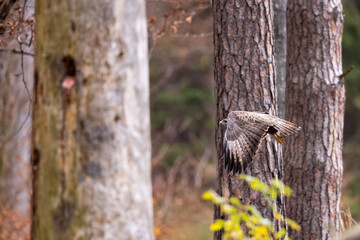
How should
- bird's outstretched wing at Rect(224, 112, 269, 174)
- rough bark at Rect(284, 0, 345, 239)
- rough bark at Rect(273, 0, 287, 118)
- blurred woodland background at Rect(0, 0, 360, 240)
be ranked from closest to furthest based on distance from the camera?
bird's outstretched wing at Rect(224, 112, 269, 174)
rough bark at Rect(284, 0, 345, 239)
rough bark at Rect(273, 0, 287, 118)
blurred woodland background at Rect(0, 0, 360, 240)

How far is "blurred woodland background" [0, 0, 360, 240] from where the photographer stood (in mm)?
11547

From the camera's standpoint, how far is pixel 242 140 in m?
5.16

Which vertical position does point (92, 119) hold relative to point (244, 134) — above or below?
above

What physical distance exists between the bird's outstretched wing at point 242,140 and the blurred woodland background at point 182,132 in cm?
612

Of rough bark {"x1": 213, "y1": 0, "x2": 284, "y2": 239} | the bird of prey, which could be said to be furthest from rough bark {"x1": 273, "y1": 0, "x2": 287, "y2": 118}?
the bird of prey

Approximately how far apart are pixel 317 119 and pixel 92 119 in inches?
147

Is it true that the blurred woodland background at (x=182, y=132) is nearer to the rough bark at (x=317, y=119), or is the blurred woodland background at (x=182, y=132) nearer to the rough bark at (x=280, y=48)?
the rough bark at (x=280, y=48)

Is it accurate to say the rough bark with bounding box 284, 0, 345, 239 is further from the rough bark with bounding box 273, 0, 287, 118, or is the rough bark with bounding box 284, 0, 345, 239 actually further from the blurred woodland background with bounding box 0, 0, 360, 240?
the blurred woodland background with bounding box 0, 0, 360, 240

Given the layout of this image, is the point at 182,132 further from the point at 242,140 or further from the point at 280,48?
the point at 242,140

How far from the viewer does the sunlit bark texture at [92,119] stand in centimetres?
338

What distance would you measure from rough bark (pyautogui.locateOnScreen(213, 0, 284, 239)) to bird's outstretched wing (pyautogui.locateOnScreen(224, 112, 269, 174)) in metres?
0.28

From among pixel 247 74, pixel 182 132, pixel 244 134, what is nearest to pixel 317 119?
pixel 247 74

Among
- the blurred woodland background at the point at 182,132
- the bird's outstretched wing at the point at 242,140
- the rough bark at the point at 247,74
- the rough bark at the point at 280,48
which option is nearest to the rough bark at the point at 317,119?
the rough bark at the point at 280,48

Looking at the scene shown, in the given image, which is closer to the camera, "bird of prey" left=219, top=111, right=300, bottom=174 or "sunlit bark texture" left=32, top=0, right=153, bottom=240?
"sunlit bark texture" left=32, top=0, right=153, bottom=240
